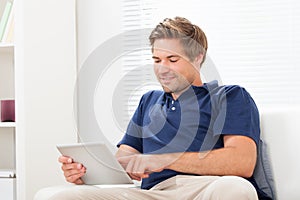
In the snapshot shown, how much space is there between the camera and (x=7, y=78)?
3.61 meters

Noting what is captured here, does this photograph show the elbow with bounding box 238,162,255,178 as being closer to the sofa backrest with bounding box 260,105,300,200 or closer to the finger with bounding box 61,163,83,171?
the sofa backrest with bounding box 260,105,300,200

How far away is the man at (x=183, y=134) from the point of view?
2.22 meters

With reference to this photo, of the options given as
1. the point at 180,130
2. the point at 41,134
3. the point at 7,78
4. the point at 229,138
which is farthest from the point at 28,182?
the point at 229,138

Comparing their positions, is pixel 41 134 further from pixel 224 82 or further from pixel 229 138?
pixel 229 138

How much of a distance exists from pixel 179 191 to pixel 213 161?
0.64 feet

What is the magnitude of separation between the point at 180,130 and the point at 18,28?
4.38ft

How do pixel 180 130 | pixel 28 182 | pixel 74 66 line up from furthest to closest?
pixel 74 66 → pixel 28 182 → pixel 180 130

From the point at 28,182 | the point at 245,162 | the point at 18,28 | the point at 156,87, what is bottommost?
the point at 28,182

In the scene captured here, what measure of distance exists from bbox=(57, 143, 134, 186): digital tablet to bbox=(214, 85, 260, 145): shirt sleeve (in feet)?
1.41

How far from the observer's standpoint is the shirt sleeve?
7.48ft

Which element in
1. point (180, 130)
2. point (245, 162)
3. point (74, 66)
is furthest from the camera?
point (74, 66)

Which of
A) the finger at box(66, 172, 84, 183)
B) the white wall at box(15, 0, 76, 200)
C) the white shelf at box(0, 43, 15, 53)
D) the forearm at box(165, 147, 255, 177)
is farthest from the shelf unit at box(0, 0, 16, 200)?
the forearm at box(165, 147, 255, 177)

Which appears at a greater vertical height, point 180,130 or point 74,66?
point 74,66

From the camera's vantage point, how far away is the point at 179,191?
7.02 ft
